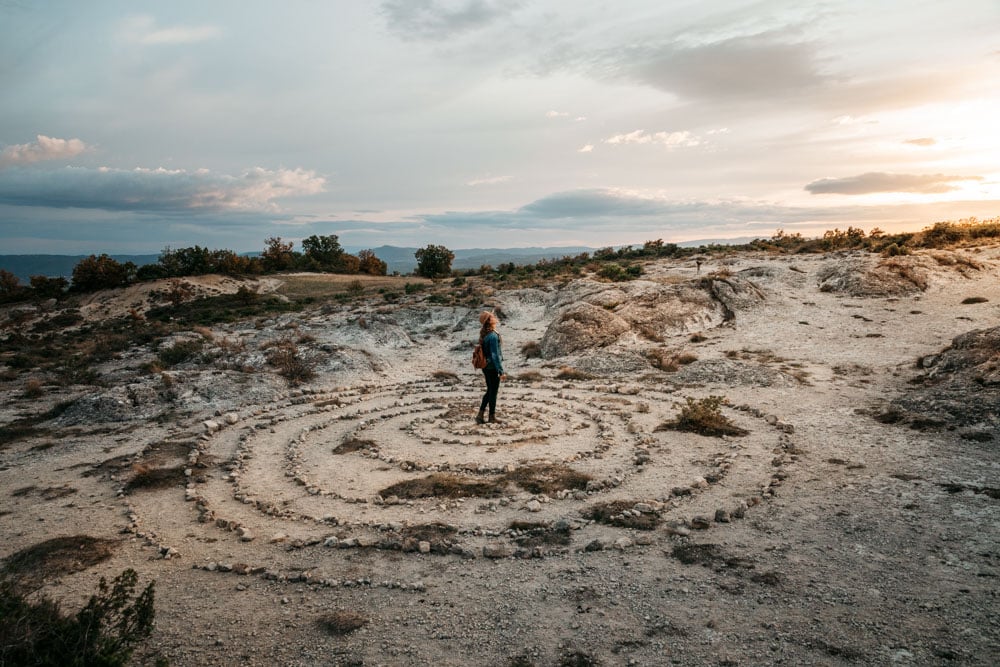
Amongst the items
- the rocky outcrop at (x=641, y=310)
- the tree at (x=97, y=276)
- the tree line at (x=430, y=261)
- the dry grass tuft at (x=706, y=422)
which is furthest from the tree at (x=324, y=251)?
the dry grass tuft at (x=706, y=422)

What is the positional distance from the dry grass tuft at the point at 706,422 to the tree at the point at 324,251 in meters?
59.6

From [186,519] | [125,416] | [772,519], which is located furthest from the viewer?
[125,416]

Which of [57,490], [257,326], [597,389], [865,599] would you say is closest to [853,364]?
[597,389]

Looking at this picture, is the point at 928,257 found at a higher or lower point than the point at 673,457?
higher

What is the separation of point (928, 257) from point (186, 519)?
3873 centimetres

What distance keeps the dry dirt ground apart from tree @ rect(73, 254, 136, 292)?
33.2m

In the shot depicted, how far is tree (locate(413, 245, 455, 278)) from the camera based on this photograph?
6425cm

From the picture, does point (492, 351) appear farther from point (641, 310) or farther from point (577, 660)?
point (641, 310)

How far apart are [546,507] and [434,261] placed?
56.8 metres

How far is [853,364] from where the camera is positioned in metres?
19.5

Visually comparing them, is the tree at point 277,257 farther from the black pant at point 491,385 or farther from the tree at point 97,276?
the black pant at point 491,385

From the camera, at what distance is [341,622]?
20.4ft

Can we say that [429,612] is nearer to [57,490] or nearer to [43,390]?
[57,490]

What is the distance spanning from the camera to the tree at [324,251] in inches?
2732
